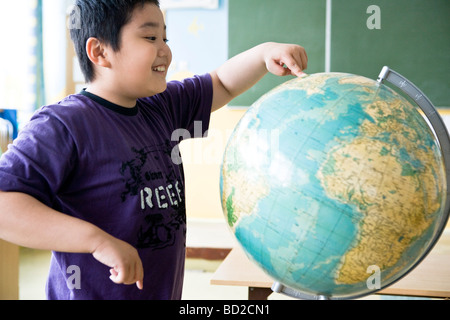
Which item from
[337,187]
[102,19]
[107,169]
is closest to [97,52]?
[102,19]

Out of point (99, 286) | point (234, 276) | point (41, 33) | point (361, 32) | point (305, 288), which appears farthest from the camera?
point (41, 33)

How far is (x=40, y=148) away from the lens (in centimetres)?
102

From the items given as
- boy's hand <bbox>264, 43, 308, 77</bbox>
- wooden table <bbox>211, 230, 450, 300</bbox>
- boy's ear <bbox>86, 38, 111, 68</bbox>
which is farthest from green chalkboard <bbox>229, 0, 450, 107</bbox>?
boy's ear <bbox>86, 38, 111, 68</bbox>

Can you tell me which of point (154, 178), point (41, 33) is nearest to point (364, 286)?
point (154, 178)

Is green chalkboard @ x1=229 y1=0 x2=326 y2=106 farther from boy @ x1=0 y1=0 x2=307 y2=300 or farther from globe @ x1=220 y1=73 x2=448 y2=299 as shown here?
globe @ x1=220 y1=73 x2=448 y2=299

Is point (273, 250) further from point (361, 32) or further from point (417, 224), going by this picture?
point (361, 32)

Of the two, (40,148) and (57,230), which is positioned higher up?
(40,148)

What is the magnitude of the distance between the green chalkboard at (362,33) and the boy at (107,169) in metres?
2.98

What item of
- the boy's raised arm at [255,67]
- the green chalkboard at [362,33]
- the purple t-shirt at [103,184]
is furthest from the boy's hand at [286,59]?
the green chalkboard at [362,33]

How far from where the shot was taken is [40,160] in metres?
1.01

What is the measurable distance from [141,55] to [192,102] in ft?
1.14

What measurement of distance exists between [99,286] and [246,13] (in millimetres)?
3525

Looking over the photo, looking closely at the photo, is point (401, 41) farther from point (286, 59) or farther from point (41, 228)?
point (41, 228)

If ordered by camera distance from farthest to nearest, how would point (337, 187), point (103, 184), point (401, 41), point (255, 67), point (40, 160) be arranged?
1. point (401, 41)
2. point (255, 67)
3. point (103, 184)
4. point (40, 160)
5. point (337, 187)
